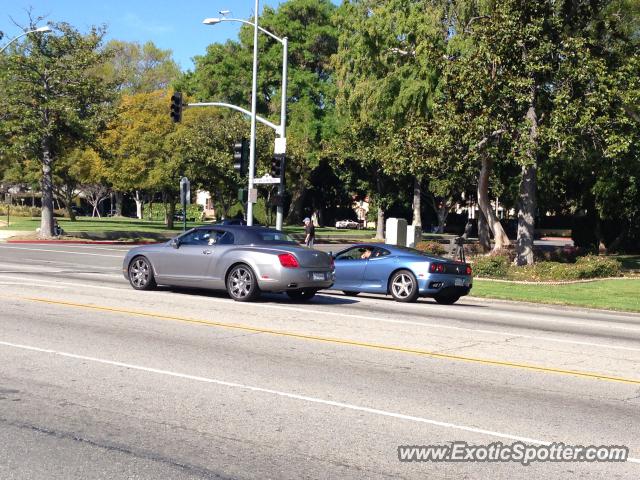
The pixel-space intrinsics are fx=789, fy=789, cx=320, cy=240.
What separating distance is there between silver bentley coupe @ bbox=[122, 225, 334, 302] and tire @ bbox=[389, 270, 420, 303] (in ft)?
6.81

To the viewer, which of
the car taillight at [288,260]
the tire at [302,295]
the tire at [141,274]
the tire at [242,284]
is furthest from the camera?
the tire at [141,274]

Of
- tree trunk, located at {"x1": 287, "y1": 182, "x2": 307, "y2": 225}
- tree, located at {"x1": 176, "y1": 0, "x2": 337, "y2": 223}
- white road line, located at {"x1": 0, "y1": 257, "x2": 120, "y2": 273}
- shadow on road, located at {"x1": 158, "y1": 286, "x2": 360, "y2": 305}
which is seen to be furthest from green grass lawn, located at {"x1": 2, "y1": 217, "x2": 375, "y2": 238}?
shadow on road, located at {"x1": 158, "y1": 286, "x2": 360, "y2": 305}

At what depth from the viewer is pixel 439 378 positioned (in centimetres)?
894

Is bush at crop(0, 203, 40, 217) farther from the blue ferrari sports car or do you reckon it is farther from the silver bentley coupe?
the blue ferrari sports car

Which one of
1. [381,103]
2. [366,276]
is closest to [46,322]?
[366,276]

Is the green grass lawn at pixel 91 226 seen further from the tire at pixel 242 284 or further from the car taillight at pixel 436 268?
the car taillight at pixel 436 268

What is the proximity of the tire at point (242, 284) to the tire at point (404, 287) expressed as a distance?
146 inches

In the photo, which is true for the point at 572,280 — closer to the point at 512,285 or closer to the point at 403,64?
the point at 512,285

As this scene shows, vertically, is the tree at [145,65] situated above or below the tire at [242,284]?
above

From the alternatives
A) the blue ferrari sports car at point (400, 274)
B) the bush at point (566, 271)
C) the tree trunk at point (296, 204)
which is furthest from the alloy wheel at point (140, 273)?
the tree trunk at point (296, 204)

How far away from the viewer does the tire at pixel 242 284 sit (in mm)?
15281

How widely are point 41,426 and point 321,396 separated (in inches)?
105

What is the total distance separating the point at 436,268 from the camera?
57.0 ft

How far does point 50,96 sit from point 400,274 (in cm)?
2770
